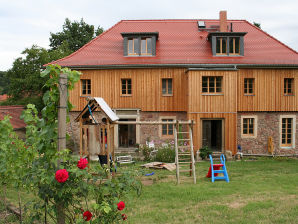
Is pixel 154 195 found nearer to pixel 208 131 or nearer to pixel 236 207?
pixel 236 207

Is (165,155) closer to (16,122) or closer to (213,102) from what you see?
(213,102)

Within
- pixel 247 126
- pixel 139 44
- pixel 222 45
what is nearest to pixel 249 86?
pixel 247 126

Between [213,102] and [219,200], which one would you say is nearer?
[219,200]

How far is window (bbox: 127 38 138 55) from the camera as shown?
18.4 m

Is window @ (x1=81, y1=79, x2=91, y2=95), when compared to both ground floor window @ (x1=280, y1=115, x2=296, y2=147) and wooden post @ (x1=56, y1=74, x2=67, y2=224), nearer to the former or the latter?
ground floor window @ (x1=280, y1=115, x2=296, y2=147)

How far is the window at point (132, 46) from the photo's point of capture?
18.4 metres

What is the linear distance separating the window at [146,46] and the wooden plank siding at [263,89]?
20.0 feet

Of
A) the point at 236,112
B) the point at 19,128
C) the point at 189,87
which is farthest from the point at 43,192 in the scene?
the point at 19,128

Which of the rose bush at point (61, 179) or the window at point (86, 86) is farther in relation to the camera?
the window at point (86, 86)

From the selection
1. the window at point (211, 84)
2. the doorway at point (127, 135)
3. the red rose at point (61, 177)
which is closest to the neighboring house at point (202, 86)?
the window at point (211, 84)

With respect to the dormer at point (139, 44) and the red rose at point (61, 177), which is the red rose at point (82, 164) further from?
the dormer at point (139, 44)

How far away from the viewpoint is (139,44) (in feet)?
60.1

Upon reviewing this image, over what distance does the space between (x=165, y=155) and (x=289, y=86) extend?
9.50 meters

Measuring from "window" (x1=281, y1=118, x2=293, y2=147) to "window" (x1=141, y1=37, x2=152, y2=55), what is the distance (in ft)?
32.5
